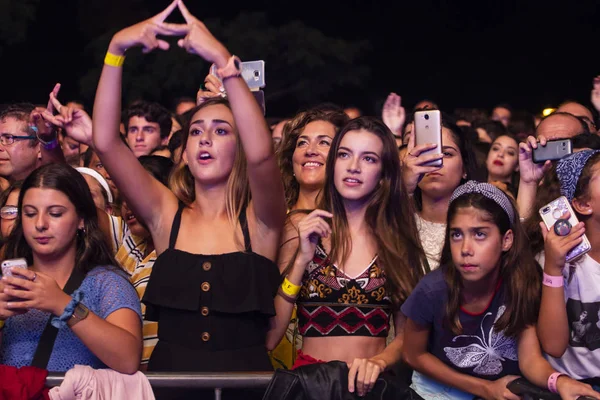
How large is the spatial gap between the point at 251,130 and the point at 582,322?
1.52 metres

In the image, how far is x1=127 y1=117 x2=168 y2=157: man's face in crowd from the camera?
7223 mm

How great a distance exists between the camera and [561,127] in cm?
555

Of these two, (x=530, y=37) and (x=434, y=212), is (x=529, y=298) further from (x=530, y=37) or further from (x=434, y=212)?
(x=530, y=37)

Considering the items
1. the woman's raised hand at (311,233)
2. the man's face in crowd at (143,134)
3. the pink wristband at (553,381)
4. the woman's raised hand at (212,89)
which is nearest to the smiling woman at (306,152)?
the woman's raised hand at (212,89)

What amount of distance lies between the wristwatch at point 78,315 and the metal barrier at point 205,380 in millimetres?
210

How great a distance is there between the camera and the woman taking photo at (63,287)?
334 cm

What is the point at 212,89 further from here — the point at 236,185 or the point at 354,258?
the point at 354,258

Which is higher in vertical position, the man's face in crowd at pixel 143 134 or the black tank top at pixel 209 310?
the man's face in crowd at pixel 143 134

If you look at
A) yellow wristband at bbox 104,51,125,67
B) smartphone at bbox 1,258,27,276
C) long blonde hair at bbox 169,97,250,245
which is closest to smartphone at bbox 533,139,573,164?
long blonde hair at bbox 169,97,250,245

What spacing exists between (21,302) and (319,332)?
128 centimetres

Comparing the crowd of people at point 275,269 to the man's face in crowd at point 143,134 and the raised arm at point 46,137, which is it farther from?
the man's face in crowd at point 143,134

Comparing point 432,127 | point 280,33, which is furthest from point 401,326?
point 280,33

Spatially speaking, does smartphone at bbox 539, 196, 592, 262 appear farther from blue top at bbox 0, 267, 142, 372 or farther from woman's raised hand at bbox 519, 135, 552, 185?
blue top at bbox 0, 267, 142, 372

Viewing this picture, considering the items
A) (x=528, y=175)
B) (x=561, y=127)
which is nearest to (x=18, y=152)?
(x=528, y=175)
